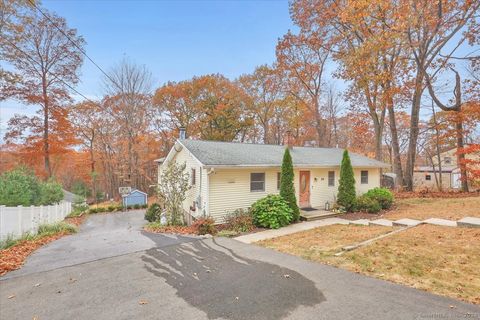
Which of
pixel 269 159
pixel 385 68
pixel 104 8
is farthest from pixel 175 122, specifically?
pixel 385 68

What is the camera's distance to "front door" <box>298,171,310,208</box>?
12.7 metres

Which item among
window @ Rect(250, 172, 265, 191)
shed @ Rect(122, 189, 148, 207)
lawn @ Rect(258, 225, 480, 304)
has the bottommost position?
shed @ Rect(122, 189, 148, 207)

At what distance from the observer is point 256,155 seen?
12492mm

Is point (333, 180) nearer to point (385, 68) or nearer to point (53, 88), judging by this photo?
point (385, 68)

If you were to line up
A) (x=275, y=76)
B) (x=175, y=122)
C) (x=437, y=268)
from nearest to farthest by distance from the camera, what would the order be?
(x=437, y=268) < (x=275, y=76) < (x=175, y=122)

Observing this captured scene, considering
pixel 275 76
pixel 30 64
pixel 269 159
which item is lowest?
pixel 269 159

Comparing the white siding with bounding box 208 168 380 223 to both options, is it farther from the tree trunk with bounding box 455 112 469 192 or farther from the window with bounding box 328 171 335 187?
the tree trunk with bounding box 455 112 469 192

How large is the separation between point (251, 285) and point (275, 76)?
2428cm

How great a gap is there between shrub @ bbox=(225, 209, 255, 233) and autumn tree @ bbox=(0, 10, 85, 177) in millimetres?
16349

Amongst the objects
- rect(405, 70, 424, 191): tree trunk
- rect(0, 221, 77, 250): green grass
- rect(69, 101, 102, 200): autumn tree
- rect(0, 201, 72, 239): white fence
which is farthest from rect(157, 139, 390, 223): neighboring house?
rect(69, 101, 102, 200): autumn tree

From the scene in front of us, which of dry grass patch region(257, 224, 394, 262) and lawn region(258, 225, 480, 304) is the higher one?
lawn region(258, 225, 480, 304)

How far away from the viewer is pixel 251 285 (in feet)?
14.6

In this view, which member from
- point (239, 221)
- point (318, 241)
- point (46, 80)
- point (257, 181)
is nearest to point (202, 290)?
point (318, 241)

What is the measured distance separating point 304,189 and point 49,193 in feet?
45.6
